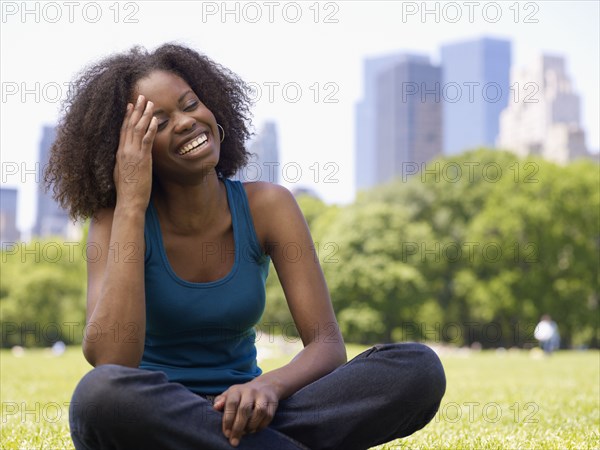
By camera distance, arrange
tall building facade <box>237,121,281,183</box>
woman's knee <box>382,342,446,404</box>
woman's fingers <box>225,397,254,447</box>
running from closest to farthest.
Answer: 1. woman's fingers <box>225,397,254,447</box>
2. woman's knee <box>382,342,446,404</box>
3. tall building facade <box>237,121,281,183</box>

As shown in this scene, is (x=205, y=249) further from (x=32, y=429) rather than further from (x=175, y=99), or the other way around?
(x=32, y=429)

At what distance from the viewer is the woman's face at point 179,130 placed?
14.5 feet

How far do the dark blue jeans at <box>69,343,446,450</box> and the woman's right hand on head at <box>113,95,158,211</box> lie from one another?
1.00 m

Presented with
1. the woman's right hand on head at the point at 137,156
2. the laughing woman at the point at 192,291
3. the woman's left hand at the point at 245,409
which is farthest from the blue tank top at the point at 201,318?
the woman's left hand at the point at 245,409

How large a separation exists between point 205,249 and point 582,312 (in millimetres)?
47670

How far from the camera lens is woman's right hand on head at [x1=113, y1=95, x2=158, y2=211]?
429 centimetres

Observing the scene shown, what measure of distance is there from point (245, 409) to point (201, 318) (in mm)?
760

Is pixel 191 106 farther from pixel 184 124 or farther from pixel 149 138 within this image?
pixel 149 138

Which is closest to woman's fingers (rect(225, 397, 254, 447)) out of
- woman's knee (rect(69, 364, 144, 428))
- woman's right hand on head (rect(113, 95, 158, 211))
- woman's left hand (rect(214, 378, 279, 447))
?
woman's left hand (rect(214, 378, 279, 447))

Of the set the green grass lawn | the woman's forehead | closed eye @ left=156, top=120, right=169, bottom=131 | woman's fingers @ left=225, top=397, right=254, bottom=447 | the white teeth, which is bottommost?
the green grass lawn

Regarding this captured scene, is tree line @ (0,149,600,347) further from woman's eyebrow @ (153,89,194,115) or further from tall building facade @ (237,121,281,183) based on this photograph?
woman's eyebrow @ (153,89,194,115)

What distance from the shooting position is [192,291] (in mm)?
4324

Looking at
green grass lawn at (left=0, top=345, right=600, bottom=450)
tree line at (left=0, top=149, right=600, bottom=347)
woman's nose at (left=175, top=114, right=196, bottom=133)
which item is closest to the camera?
woman's nose at (left=175, top=114, right=196, bottom=133)

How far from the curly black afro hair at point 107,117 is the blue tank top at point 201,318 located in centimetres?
44
